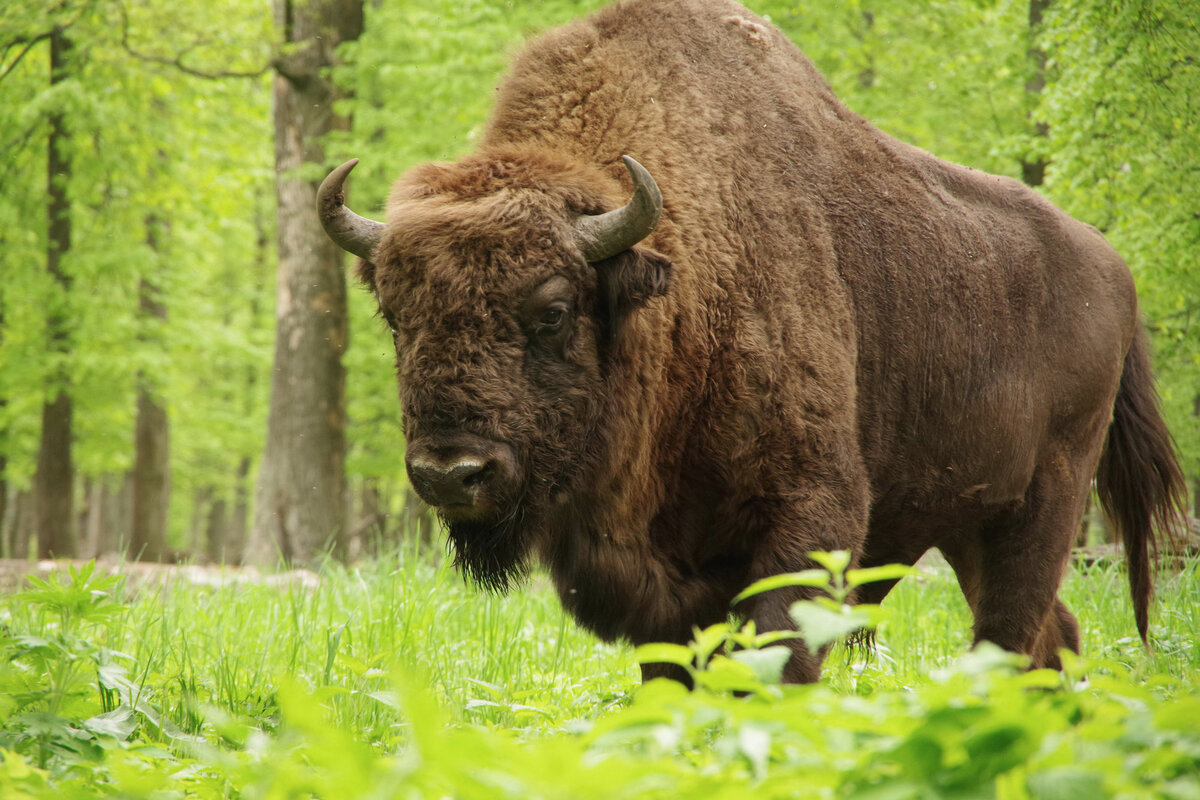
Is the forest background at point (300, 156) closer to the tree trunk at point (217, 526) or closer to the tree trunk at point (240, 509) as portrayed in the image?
the tree trunk at point (240, 509)

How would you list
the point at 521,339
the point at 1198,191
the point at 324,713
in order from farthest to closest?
the point at 1198,191, the point at 521,339, the point at 324,713

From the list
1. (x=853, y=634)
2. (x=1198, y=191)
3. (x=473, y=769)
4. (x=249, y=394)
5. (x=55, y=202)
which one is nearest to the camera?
(x=473, y=769)

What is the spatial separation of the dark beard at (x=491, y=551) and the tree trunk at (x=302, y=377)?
7.87 meters

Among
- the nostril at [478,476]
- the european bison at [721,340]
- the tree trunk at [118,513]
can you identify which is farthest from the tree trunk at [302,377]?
the tree trunk at [118,513]

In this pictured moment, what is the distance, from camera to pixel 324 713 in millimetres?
3482

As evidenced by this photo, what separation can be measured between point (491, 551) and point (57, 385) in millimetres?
12775

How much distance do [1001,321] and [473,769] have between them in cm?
434

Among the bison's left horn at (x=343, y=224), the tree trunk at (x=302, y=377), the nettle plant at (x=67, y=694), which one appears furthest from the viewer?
the tree trunk at (x=302, y=377)

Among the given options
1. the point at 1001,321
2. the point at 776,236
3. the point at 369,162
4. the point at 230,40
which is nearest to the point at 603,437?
the point at 776,236

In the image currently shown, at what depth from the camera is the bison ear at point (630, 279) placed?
3.89m

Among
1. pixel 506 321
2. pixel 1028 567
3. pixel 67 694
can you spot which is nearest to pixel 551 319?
pixel 506 321

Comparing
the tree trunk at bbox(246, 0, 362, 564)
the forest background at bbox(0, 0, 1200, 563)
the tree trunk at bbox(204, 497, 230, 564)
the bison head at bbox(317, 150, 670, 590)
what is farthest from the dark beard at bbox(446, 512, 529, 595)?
the tree trunk at bbox(204, 497, 230, 564)

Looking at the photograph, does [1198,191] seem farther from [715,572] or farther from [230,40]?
[230,40]

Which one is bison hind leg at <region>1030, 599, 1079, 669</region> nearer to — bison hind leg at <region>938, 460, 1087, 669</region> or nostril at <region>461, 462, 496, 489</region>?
bison hind leg at <region>938, 460, 1087, 669</region>
